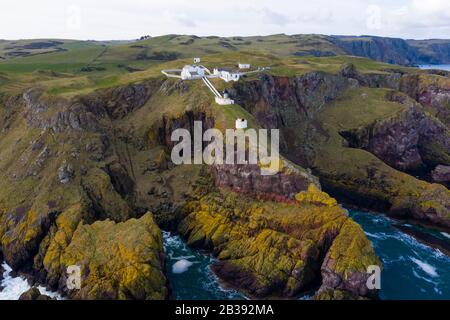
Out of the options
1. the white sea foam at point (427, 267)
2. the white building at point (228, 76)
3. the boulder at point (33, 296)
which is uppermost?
the white building at point (228, 76)

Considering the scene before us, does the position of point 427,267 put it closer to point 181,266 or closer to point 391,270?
point 391,270

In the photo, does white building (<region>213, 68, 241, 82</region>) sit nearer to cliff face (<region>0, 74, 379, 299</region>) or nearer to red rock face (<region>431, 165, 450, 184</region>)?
cliff face (<region>0, 74, 379, 299</region>)

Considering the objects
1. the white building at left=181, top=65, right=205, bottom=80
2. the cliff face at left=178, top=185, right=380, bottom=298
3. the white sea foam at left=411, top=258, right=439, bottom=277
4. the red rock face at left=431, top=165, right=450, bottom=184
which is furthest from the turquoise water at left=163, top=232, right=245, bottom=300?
the red rock face at left=431, top=165, right=450, bottom=184

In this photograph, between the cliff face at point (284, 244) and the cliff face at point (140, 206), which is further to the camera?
the cliff face at point (140, 206)

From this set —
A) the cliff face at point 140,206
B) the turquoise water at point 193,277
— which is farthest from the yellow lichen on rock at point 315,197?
the turquoise water at point 193,277

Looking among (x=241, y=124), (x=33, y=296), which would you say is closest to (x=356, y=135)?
(x=241, y=124)

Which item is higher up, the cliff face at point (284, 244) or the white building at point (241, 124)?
the white building at point (241, 124)

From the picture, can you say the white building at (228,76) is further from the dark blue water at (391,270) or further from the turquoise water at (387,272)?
the dark blue water at (391,270)

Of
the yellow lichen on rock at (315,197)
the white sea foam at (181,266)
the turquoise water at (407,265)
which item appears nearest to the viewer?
the turquoise water at (407,265)
